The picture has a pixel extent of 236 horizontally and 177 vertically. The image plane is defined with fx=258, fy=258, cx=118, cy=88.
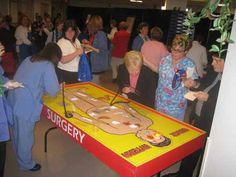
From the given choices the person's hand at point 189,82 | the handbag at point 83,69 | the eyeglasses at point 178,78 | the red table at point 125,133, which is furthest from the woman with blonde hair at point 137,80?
the handbag at point 83,69

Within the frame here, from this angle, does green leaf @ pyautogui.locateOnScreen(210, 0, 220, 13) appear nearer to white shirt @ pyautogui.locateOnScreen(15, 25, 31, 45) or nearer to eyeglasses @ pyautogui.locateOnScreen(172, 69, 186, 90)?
eyeglasses @ pyautogui.locateOnScreen(172, 69, 186, 90)

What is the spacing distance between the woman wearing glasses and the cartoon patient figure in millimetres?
348

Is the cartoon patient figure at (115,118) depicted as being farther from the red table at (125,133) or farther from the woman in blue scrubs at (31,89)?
the woman in blue scrubs at (31,89)

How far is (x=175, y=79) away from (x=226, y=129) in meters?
1.33

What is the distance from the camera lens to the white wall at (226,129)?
1.11 m

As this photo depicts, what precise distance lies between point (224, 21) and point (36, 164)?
2.38 meters

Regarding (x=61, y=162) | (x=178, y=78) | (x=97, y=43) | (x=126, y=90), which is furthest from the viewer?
(x=97, y=43)

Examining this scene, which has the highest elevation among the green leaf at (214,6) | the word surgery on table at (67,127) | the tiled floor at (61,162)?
the green leaf at (214,6)

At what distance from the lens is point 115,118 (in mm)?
2332

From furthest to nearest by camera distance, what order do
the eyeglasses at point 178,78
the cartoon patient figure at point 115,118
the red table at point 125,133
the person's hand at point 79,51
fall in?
the person's hand at point 79,51 → the eyeglasses at point 178,78 → the cartoon patient figure at point 115,118 → the red table at point 125,133

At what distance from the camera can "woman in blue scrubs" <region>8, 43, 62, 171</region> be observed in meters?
2.32

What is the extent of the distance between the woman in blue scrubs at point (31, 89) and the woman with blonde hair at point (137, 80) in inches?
31.4

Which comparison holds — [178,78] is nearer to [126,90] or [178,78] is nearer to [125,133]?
[126,90]

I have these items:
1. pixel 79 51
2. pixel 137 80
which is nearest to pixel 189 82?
pixel 137 80
